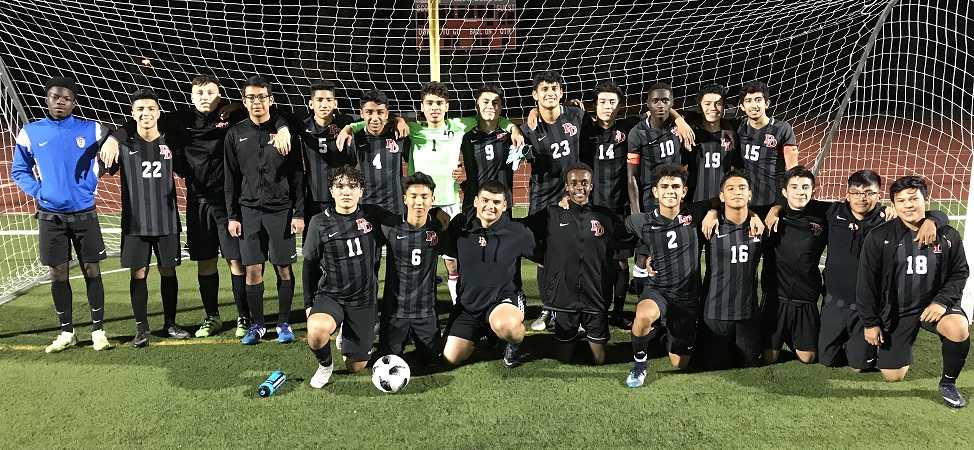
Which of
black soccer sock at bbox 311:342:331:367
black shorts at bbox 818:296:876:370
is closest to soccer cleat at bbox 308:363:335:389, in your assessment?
black soccer sock at bbox 311:342:331:367

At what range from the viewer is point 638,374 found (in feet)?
11.9

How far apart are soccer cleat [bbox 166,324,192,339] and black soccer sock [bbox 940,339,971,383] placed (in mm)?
4337

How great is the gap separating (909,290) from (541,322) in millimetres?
2121

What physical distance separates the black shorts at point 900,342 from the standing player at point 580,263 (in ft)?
4.72

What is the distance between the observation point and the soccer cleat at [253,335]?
14.3 ft

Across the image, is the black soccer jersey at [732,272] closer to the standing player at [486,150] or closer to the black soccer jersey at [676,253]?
the black soccer jersey at [676,253]

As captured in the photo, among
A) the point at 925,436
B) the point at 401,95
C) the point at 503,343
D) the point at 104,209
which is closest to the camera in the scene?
the point at 925,436

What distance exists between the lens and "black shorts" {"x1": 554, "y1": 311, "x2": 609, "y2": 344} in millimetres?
3908

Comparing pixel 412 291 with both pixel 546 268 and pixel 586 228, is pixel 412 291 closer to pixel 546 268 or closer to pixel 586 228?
pixel 546 268

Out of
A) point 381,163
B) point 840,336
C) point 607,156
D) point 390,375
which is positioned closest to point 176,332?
point 381,163

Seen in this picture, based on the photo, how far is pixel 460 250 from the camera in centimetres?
392

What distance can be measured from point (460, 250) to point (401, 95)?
31.2 ft

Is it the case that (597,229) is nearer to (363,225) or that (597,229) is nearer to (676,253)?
(676,253)

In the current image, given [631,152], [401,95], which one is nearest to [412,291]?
[631,152]
